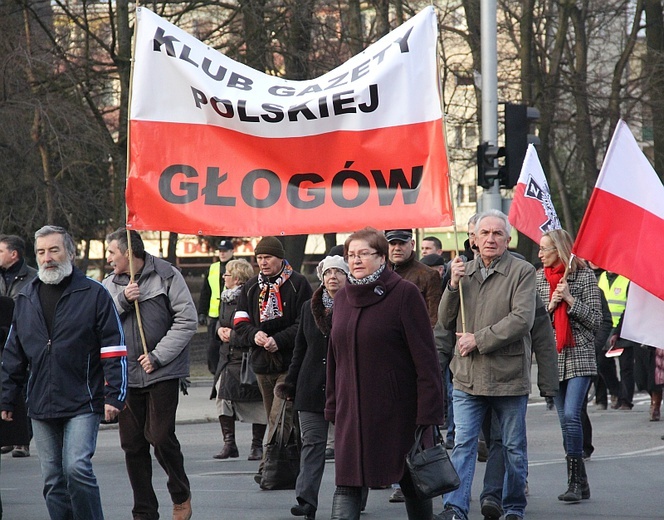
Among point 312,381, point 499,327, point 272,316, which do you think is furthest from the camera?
point 272,316

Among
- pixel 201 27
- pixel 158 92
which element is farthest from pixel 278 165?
pixel 201 27

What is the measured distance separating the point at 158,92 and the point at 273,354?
2431 millimetres

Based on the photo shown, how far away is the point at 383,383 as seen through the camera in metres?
6.16

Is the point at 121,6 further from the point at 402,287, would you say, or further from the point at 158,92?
the point at 402,287

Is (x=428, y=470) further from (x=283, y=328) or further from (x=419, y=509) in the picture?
(x=283, y=328)

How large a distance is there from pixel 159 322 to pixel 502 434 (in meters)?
2.23

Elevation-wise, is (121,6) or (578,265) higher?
(121,6)

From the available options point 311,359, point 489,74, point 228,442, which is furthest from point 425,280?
point 489,74

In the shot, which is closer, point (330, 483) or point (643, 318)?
point (643, 318)

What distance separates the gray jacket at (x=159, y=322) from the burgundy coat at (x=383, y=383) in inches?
66.5

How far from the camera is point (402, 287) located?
247 inches

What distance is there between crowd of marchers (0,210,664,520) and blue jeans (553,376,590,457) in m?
0.01

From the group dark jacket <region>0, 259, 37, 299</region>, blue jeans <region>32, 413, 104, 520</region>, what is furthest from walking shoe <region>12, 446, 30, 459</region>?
blue jeans <region>32, 413, 104, 520</region>

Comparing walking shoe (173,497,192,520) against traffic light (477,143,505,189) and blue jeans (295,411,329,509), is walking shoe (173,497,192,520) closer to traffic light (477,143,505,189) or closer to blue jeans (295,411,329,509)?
blue jeans (295,411,329,509)
